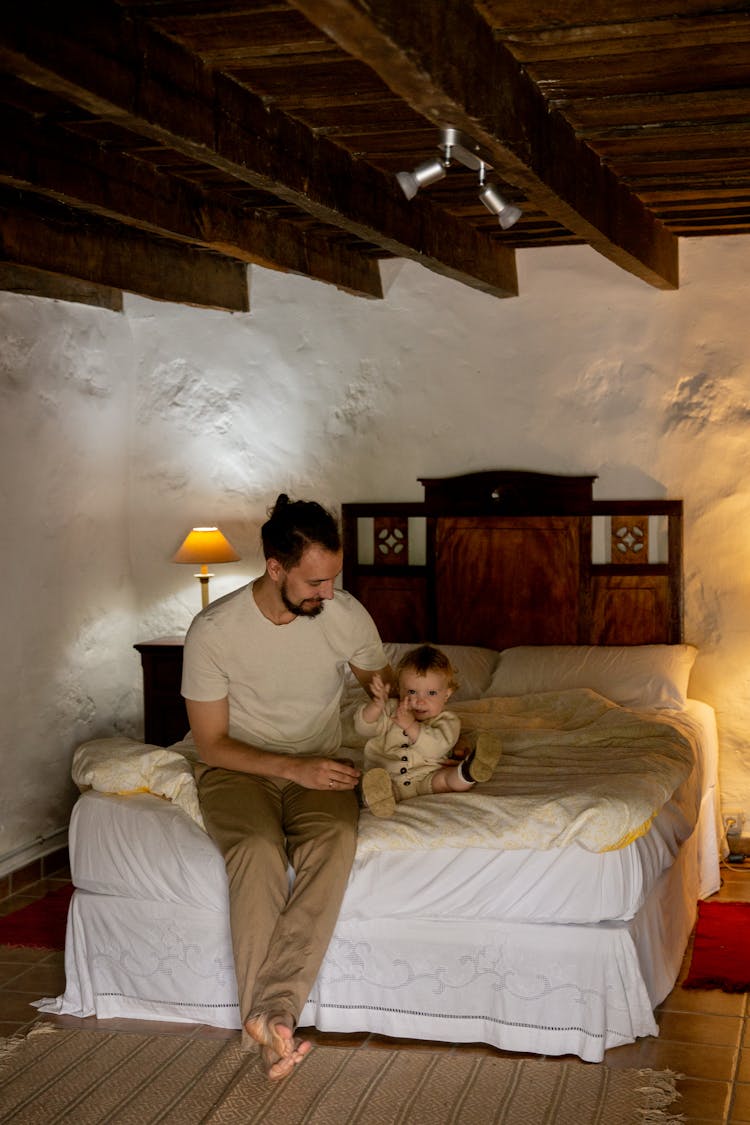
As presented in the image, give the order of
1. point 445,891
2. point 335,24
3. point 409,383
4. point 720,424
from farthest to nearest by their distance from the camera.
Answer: point 409,383
point 720,424
point 445,891
point 335,24

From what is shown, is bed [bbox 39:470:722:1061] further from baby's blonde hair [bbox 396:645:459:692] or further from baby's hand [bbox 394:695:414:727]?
baby's blonde hair [bbox 396:645:459:692]

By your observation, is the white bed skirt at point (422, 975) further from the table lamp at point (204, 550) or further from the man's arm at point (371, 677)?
the table lamp at point (204, 550)

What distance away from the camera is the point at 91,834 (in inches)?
147

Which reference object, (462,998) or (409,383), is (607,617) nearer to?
(409,383)

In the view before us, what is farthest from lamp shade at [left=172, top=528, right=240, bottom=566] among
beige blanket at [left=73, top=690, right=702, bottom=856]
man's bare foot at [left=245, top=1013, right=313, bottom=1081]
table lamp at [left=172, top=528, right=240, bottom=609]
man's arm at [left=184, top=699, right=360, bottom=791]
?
man's bare foot at [left=245, top=1013, right=313, bottom=1081]

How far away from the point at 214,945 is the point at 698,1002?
55.2 inches

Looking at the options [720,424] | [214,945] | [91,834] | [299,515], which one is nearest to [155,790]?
[91,834]

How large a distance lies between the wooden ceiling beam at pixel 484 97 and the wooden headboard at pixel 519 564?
54.5 inches

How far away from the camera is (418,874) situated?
3.43 m

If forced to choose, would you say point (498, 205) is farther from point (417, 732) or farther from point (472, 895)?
point (472, 895)

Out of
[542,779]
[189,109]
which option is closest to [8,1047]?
[542,779]

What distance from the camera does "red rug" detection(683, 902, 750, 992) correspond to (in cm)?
381

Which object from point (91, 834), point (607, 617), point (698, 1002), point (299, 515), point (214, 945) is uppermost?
point (299, 515)

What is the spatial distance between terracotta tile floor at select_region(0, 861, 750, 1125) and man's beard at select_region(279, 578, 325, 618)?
117cm
